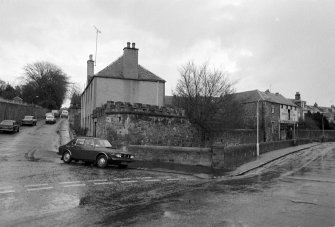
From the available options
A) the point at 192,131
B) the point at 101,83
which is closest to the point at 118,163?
the point at 192,131

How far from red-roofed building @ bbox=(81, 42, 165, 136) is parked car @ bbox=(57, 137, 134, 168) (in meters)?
14.1

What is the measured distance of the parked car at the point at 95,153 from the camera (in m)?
17.5

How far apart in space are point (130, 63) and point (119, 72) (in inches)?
56.5

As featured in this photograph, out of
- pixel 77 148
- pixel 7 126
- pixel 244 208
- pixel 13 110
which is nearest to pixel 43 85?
pixel 13 110

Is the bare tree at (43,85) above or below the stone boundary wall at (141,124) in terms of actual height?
above

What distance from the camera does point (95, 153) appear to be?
17844mm

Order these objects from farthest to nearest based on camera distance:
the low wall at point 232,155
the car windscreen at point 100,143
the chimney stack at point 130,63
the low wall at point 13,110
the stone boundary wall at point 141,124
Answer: the low wall at point 13,110
the chimney stack at point 130,63
the stone boundary wall at point 141,124
the low wall at point 232,155
the car windscreen at point 100,143

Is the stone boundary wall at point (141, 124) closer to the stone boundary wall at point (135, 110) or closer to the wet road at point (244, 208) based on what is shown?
the stone boundary wall at point (135, 110)

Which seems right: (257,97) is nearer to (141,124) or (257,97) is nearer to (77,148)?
(141,124)

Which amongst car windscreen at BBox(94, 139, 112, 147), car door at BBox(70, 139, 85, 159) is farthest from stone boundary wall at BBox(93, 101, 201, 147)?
car door at BBox(70, 139, 85, 159)

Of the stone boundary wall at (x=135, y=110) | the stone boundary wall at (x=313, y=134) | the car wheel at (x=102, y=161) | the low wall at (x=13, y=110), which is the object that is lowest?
the car wheel at (x=102, y=161)

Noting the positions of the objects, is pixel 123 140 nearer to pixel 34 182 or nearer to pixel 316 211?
pixel 34 182

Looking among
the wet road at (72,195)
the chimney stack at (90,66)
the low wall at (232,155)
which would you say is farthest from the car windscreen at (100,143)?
the chimney stack at (90,66)

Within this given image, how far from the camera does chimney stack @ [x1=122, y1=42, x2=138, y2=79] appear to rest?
32.9 metres
